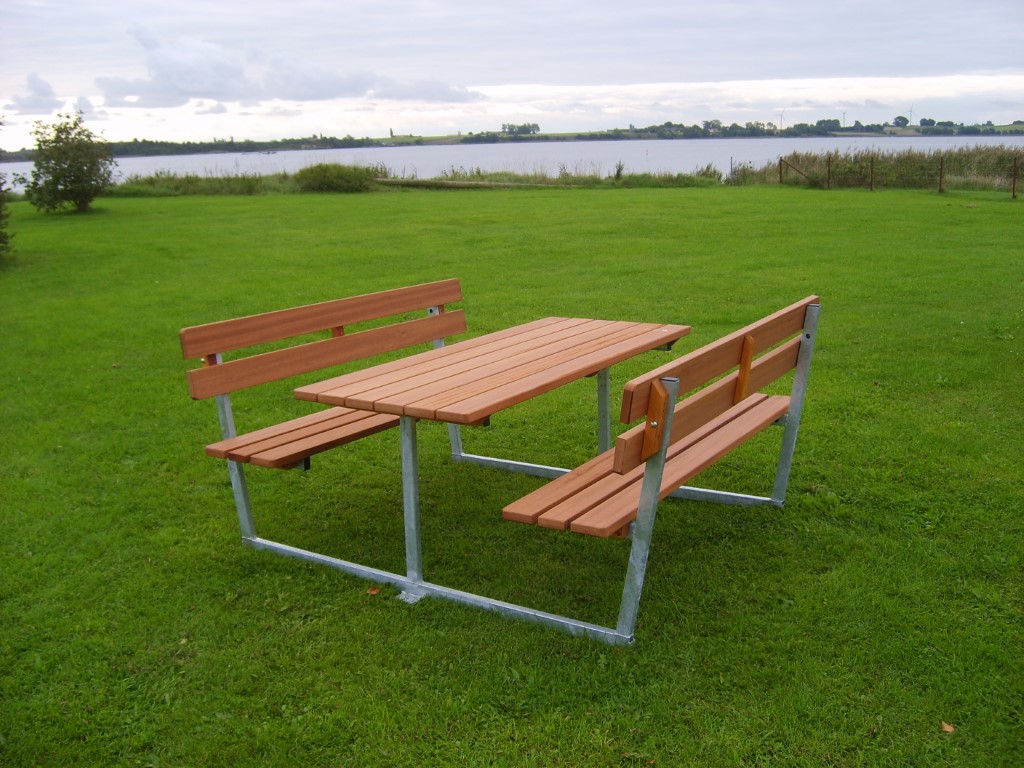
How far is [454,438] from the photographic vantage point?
17.3ft

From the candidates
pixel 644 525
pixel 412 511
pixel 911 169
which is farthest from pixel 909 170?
pixel 644 525

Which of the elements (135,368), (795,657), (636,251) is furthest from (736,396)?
(636,251)

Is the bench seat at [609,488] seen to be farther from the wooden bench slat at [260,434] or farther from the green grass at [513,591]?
the wooden bench slat at [260,434]

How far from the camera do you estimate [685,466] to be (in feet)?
11.8

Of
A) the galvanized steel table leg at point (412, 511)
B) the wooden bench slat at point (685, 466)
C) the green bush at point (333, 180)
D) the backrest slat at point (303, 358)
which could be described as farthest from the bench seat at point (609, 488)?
the green bush at point (333, 180)

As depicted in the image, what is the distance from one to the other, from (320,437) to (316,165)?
25.1 meters

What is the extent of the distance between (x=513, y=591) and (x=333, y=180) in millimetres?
24869

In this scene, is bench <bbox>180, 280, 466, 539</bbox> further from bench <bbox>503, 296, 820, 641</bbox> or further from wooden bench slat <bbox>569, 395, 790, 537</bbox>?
wooden bench slat <bbox>569, 395, 790, 537</bbox>

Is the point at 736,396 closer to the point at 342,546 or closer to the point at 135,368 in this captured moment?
the point at 342,546

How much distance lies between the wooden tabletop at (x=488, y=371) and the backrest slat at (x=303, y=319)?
530 millimetres

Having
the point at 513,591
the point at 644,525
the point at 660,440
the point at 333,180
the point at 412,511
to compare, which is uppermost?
the point at 333,180

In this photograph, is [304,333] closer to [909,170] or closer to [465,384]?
[465,384]

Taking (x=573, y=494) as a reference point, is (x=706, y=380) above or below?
above

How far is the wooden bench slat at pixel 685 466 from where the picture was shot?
122 inches
